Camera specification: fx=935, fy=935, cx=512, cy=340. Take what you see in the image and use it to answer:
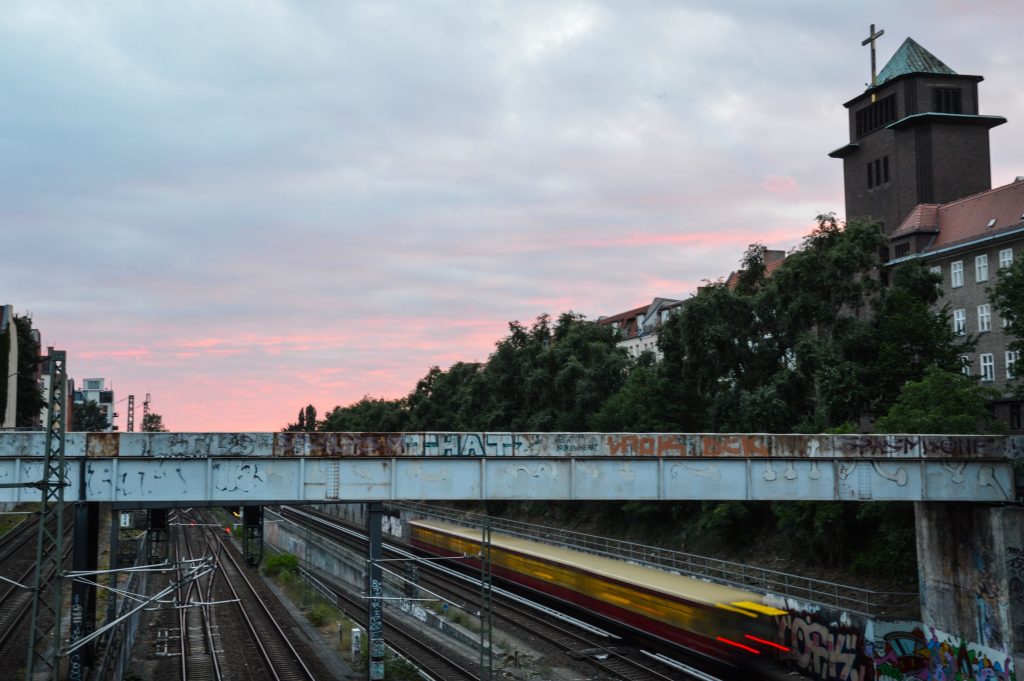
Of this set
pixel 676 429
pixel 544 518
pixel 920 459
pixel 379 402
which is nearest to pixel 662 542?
pixel 676 429

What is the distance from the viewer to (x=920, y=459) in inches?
1160

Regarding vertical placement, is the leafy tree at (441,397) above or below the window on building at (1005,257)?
below

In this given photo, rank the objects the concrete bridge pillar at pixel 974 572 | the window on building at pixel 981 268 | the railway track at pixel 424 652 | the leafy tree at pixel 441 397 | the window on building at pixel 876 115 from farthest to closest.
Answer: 1. the leafy tree at pixel 441 397
2. the window on building at pixel 876 115
3. the window on building at pixel 981 268
4. the railway track at pixel 424 652
5. the concrete bridge pillar at pixel 974 572

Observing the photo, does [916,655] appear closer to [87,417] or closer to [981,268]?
[981,268]

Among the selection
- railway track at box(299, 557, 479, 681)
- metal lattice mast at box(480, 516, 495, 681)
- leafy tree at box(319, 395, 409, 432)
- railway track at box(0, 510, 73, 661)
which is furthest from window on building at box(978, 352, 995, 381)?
leafy tree at box(319, 395, 409, 432)

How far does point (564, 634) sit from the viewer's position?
40.2 metres

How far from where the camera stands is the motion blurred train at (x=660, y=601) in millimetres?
31016

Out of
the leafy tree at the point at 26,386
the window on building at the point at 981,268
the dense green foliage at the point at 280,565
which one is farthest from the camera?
the leafy tree at the point at 26,386

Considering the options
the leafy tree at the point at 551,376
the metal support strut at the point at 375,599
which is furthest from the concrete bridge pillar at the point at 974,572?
the leafy tree at the point at 551,376

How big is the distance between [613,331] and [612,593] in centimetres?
4575

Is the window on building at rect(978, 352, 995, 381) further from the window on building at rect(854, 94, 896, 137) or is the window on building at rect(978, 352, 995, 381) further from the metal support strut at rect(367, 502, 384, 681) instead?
the metal support strut at rect(367, 502, 384, 681)

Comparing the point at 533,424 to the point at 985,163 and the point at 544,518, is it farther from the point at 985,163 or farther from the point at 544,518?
the point at 985,163

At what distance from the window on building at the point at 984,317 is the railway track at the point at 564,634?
38124 mm

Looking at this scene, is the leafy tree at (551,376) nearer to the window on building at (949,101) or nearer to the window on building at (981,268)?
the window on building at (981,268)
